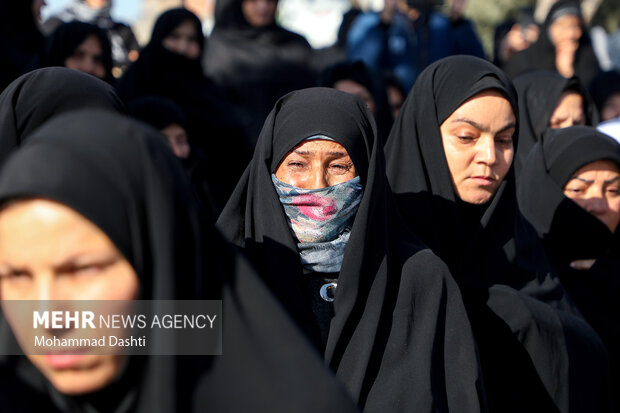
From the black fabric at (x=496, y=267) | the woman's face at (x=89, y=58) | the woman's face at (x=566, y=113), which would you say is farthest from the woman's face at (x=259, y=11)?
the black fabric at (x=496, y=267)

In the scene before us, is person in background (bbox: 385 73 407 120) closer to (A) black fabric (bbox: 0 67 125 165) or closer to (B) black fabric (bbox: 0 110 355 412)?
(A) black fabric (bbox: 0 67 125 165)

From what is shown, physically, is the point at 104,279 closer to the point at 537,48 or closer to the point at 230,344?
the point at 230,344

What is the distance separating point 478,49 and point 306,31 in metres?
4.40

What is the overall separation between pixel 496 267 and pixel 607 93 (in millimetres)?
4201

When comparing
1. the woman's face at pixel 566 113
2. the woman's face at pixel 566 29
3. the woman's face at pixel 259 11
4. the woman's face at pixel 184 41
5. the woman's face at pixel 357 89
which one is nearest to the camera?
the woman's face at pixel 566 113

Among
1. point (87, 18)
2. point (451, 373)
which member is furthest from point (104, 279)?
point (87, 18)

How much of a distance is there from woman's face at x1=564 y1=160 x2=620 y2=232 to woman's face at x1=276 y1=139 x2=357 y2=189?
1785 millimetres

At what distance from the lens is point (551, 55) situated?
8664mm

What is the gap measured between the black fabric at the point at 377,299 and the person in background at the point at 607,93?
475 centimetres

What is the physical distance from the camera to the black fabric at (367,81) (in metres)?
6.66

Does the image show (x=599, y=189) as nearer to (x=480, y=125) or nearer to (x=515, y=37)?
(x=480, y=125)

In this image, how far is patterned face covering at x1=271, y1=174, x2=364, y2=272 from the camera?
313cm

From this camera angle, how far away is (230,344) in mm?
1970

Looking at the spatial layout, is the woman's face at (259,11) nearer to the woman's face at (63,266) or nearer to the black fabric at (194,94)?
the black fabric at (194,94)
